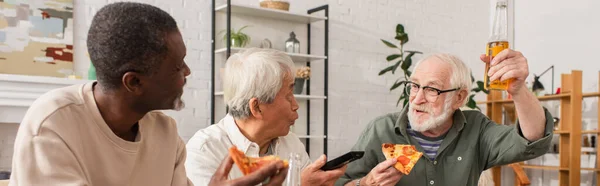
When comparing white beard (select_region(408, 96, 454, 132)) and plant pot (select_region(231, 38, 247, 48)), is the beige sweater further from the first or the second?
plant pot (select_region(231, 38, 247, 48))

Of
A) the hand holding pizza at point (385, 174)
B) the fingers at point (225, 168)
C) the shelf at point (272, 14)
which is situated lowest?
the hand holding pizza at point (385, 174)


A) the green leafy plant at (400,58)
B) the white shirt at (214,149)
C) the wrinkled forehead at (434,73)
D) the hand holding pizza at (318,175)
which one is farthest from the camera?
the green leafy plant at (400,58)

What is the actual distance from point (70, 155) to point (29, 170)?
92 mm

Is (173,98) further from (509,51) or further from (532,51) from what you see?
(532,51)

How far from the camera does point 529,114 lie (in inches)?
98.4

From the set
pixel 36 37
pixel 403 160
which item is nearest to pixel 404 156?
pixel 403 160

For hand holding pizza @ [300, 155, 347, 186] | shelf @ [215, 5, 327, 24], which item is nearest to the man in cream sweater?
hand holding pizza @ [300, 155, 347, 186]

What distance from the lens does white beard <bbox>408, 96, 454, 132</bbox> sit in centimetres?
279

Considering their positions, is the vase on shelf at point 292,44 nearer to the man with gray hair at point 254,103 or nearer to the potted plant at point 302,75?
the potted plant at point 302,75

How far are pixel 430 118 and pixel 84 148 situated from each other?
5.62ft

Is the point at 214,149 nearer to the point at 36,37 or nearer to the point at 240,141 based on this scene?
the point at 240,141

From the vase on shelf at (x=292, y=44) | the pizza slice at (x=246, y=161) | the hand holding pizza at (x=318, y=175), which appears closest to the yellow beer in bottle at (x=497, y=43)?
the hand holding pizza at (x=318, y=175)

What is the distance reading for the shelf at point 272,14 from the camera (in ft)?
17.9

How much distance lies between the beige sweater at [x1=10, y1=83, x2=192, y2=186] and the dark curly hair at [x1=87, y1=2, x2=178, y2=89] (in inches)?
4.2
